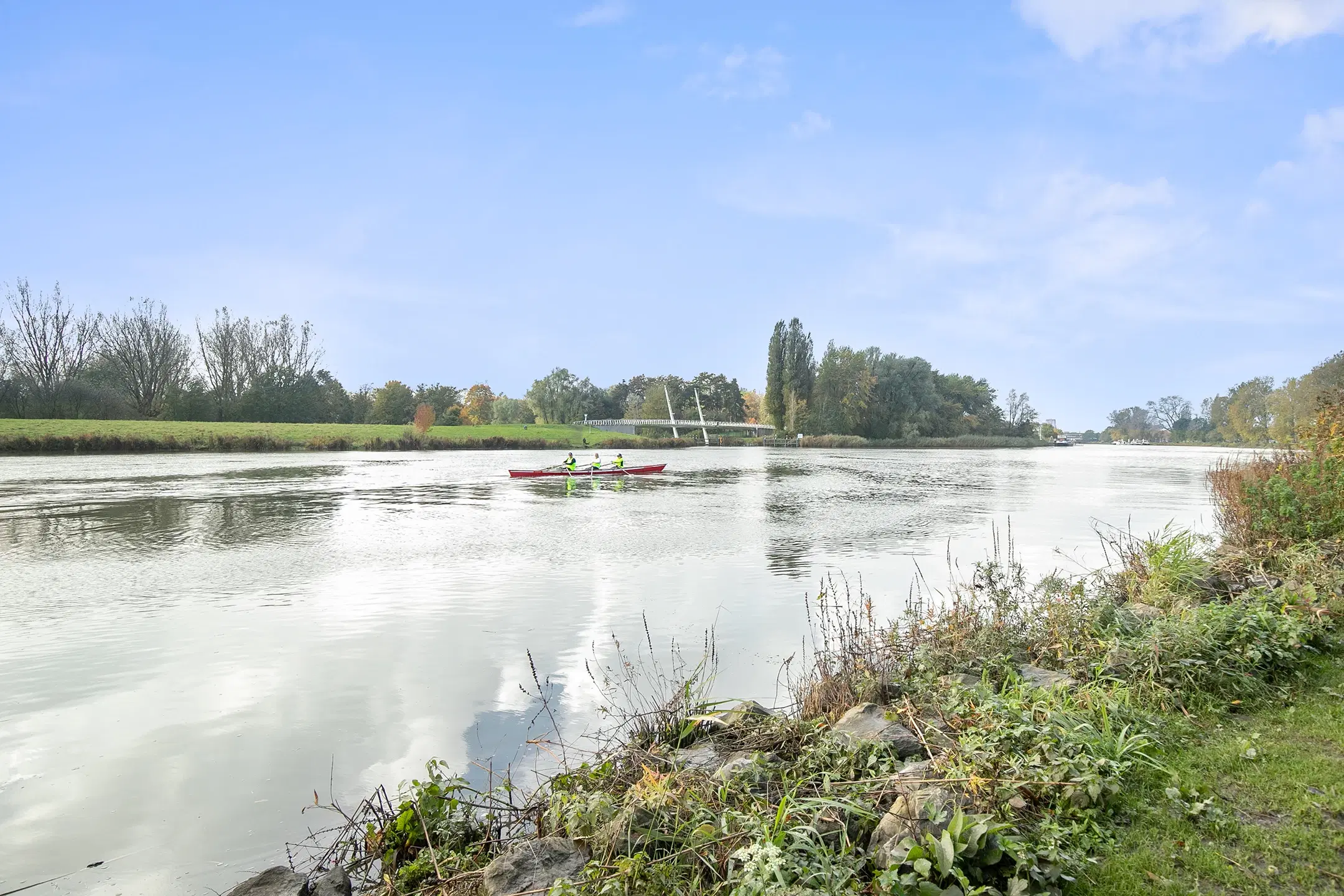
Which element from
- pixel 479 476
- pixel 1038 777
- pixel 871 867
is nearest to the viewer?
pixel 871 867

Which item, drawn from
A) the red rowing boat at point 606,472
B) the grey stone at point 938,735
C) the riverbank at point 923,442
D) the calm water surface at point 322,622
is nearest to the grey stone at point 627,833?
the grey stone at point 938,735

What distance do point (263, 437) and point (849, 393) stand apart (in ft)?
204

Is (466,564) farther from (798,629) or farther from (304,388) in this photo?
(304,388)

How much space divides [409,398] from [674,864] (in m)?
85.4

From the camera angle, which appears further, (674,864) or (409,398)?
(409,398)

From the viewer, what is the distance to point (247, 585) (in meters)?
11.0

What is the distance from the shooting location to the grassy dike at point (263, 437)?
4506 centimetres

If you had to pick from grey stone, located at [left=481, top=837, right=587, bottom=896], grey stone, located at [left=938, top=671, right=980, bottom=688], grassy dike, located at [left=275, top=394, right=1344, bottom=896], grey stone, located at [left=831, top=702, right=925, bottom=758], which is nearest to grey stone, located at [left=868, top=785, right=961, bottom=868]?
grassy dike, located at [left=275, top=394, right=1344, bottom=896]

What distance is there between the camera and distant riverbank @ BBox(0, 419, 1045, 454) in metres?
45.2

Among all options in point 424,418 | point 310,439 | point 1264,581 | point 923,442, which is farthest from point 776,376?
point 1264,581

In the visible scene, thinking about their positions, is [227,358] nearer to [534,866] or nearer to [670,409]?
[670,409]

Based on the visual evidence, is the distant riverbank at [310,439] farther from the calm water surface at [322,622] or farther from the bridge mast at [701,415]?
the calm water surface at [322,622]

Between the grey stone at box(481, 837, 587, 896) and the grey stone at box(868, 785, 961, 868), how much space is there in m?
1.37

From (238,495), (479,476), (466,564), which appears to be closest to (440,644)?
(466,564)
